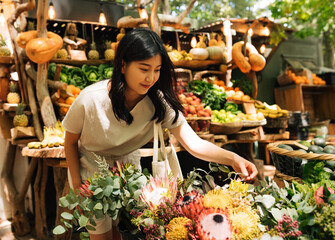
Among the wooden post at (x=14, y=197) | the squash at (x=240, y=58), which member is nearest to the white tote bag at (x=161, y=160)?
the wooden post at (x=14, y=197)

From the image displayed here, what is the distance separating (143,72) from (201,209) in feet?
2.40

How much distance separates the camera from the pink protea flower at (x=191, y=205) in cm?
93

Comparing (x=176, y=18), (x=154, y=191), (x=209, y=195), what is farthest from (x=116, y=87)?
(x=176, y=18)

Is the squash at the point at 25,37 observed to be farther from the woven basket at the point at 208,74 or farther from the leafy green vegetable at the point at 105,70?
the woven basket at the point at 208,74

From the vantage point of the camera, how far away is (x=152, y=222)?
95cm

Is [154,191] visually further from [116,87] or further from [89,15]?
[89,15]

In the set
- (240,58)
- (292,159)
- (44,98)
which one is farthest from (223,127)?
(44,98)

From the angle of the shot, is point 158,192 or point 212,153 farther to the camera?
point 212,153

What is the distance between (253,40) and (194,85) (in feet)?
9.33

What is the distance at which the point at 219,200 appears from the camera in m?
0.95

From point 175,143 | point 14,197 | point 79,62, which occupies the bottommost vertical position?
point 14,197

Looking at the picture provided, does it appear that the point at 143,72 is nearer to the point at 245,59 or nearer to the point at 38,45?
the point at 38,45

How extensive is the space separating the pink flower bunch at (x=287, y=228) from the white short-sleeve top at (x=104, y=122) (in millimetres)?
921

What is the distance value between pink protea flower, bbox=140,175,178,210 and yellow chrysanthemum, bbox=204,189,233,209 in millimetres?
129
